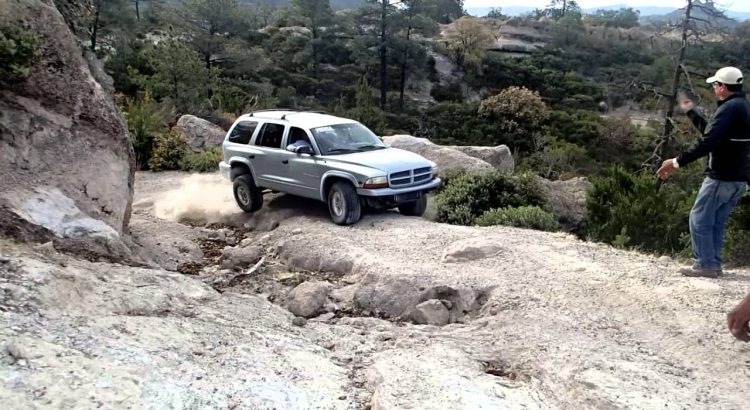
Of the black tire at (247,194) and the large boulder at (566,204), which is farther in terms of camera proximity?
the large boulder at (566,204)

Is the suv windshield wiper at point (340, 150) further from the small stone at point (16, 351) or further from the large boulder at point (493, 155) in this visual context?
the large boulder at point (493, 155)

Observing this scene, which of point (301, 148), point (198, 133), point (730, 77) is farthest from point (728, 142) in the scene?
point (198, 133)

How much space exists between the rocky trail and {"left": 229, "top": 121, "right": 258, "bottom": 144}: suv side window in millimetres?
3464

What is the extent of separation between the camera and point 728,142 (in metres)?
6.86

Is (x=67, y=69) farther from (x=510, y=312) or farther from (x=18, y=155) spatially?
(x=510, y=312)

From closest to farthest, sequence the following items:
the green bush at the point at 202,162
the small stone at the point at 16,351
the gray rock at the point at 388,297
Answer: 1. the small stone at the point at 16,351
2. the gray rock at the point at 388,297
3. the green bush at the point at 202,162

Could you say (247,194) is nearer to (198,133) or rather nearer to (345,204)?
(345,204)

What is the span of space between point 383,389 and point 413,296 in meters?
2.57

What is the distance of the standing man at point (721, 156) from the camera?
6.77m

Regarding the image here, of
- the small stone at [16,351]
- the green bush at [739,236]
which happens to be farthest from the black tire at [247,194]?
the small stone at [16,351]

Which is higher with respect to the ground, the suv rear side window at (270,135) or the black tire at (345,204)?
the suv rear side window at (270,135)

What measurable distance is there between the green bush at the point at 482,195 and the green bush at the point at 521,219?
0.45 metres

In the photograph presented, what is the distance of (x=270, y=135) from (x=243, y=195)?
1257mm

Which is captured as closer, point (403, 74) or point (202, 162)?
point (202, 162)
